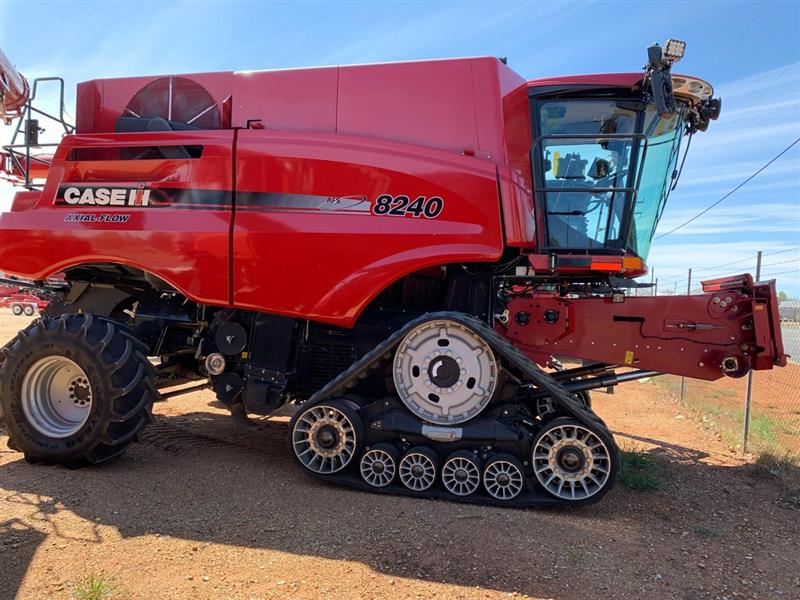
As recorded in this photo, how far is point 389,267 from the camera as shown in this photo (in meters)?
4.61

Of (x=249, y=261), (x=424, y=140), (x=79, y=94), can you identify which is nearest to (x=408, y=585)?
(x=249, y=261)

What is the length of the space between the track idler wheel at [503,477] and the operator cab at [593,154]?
5.69 feet

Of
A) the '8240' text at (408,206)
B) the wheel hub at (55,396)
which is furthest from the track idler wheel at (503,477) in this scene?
the wheel hub at (55,396)

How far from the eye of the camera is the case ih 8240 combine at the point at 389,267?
4438 millimetres

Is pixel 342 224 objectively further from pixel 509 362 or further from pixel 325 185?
pixel 509 362

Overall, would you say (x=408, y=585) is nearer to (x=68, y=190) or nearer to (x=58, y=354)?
(x=58, y=354)

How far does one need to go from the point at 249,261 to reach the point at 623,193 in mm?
3366

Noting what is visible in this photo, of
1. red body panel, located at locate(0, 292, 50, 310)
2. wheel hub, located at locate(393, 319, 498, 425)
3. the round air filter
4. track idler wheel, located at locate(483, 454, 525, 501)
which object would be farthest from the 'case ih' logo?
red body panel, located at locate(0, 292, 50, 310)

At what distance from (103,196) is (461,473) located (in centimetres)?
409

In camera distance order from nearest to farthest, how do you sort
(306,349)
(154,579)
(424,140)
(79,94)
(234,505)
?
(154,579) < (234,505) < (424,140) < (306,349) < (79,94)

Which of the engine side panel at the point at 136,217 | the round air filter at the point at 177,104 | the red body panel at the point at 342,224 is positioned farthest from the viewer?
the round air filter at the point at 177,104

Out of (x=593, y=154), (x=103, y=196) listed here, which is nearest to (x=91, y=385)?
(x=103, y=196)

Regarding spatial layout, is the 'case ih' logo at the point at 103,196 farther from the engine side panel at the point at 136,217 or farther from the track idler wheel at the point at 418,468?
the track idler wheel at the point at 418,468

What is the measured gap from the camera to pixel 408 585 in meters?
3.10
